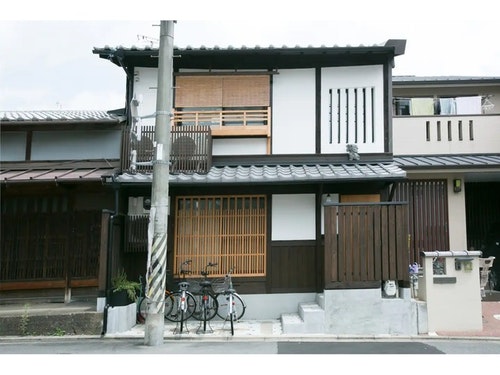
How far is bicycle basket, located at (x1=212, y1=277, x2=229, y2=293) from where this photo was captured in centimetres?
1041

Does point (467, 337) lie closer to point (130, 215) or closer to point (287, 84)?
point (287, 84)

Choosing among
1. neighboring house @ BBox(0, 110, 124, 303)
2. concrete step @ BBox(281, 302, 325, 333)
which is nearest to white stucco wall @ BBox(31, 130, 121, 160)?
neighboring house @ BBox(0, 110, 124, 303)

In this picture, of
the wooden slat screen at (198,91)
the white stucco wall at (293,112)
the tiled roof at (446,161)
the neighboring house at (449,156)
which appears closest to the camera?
the white stucco wall at (293,112)

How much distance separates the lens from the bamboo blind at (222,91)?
38.0 feet

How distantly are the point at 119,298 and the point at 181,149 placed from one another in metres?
3.98

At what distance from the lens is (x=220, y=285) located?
10.5m

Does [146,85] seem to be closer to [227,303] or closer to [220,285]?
[220,285]

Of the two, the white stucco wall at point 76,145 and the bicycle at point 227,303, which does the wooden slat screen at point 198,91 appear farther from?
the bicycle at point 227,303

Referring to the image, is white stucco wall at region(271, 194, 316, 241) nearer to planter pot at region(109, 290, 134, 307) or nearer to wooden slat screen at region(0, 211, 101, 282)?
planter pot at region(109, 290, 134, 307)

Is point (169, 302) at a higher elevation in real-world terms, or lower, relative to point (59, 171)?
lower

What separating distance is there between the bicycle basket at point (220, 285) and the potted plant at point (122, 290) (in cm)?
187

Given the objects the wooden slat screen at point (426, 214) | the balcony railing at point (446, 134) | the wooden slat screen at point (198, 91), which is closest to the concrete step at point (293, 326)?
the wooden slat screen at point (426, 214)

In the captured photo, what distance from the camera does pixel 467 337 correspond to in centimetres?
877

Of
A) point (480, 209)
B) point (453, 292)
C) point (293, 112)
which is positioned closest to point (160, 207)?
point (293, 112)
